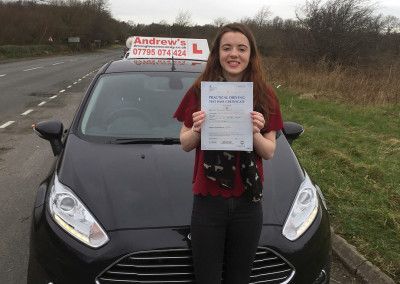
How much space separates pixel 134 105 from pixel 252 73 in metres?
1.95

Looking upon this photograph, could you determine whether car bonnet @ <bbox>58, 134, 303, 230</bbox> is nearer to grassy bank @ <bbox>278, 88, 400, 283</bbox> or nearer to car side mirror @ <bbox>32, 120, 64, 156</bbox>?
car side mirror @ <bbox>32, 120, 64, 156</bbox>

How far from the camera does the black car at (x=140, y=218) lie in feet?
8.30

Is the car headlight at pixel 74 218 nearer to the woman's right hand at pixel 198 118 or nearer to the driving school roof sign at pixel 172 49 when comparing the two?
the woman's right hand at pixel 198 118

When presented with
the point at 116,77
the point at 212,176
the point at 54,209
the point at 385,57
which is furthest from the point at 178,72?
the point at 385,57

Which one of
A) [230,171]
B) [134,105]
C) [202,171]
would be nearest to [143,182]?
[202,171]

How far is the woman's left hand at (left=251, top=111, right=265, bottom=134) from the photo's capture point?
218 centimetres

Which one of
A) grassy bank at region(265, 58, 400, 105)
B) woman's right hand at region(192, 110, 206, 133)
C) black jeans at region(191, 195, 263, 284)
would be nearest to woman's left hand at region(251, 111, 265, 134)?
woman's right hand at region(192, 110, 206, 133)

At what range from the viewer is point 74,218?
2.71 metres

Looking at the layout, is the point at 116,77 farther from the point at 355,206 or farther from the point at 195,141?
the point at 355,206

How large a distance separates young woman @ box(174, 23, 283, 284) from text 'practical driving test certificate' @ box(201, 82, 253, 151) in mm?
64

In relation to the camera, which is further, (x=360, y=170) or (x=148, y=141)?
(x=360, y=170)

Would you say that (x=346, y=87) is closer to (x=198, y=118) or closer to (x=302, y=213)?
(x=302, y=213)

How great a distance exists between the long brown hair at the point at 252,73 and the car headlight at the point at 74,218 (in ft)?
3.20

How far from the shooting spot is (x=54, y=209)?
2.82 m
